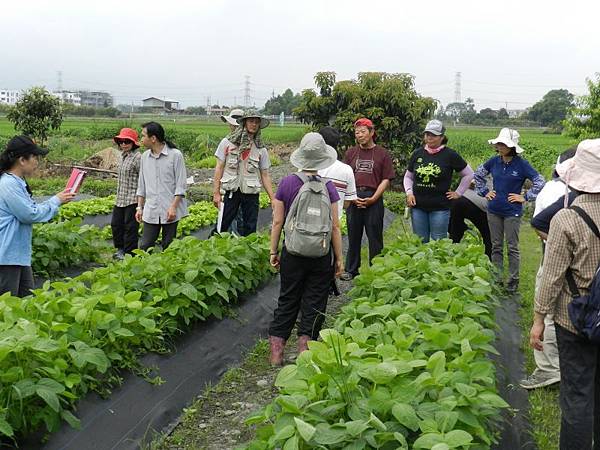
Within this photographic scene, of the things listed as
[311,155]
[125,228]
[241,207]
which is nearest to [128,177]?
[125,228]

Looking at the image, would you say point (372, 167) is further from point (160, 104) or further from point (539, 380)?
point (160, 104)

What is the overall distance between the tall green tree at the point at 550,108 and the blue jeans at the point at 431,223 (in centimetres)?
5940

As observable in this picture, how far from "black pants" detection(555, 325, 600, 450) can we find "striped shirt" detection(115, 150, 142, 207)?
545 centimetres

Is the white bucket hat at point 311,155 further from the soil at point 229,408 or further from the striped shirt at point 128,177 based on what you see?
the striped shirt at point 128,177

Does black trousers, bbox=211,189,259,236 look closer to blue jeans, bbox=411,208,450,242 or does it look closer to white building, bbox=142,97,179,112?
blue jeans, bbox=411,208,450,242

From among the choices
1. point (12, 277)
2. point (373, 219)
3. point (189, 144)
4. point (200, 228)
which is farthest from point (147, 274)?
point (189, 144)

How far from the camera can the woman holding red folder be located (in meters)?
4.66

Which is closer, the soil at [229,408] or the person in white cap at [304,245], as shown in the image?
the soil at [229,408]

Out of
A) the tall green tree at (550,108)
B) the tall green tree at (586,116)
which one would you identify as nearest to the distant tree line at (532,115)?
the tall green tree at (550,108)

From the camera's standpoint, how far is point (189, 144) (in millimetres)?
26547

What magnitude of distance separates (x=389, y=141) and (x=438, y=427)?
13.7 meters

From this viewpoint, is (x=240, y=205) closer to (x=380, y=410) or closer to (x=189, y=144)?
(x=380, y=410)

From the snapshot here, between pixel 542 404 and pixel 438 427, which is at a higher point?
pixel 438 427

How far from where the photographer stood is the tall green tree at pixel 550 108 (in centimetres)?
6331
